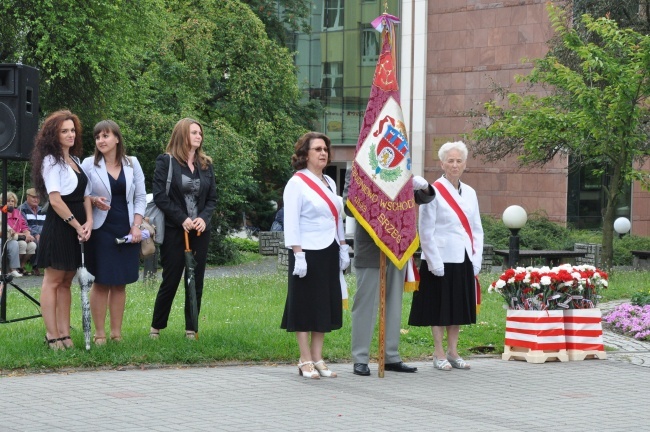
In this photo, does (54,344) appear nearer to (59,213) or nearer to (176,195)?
(59,213)

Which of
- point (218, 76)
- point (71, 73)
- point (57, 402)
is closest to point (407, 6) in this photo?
point (218, 76)

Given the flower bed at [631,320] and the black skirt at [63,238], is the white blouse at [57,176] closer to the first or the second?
the black skirt at [63,238]

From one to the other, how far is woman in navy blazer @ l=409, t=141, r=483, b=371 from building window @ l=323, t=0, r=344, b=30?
51.2 metres

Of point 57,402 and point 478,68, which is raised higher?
point 478,68

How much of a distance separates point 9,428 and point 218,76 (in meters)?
31.9

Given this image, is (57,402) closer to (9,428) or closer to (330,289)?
(9,428)

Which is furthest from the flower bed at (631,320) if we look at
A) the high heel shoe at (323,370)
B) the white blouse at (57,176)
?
the white blouse at (57,176)

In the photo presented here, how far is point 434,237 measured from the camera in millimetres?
10562

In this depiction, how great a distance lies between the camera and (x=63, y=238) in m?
10.5

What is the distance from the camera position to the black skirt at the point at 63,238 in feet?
34.2

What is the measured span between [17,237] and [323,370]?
1600 centimetres

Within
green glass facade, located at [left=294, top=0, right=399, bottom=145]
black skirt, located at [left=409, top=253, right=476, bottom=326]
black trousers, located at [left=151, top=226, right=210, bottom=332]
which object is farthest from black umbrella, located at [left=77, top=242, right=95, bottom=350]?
green glass facade, located at [left=294, top=0, right=399, bottom=145]

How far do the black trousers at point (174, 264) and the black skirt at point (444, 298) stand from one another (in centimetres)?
206

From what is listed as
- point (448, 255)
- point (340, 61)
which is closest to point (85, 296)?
point (448, 255)
